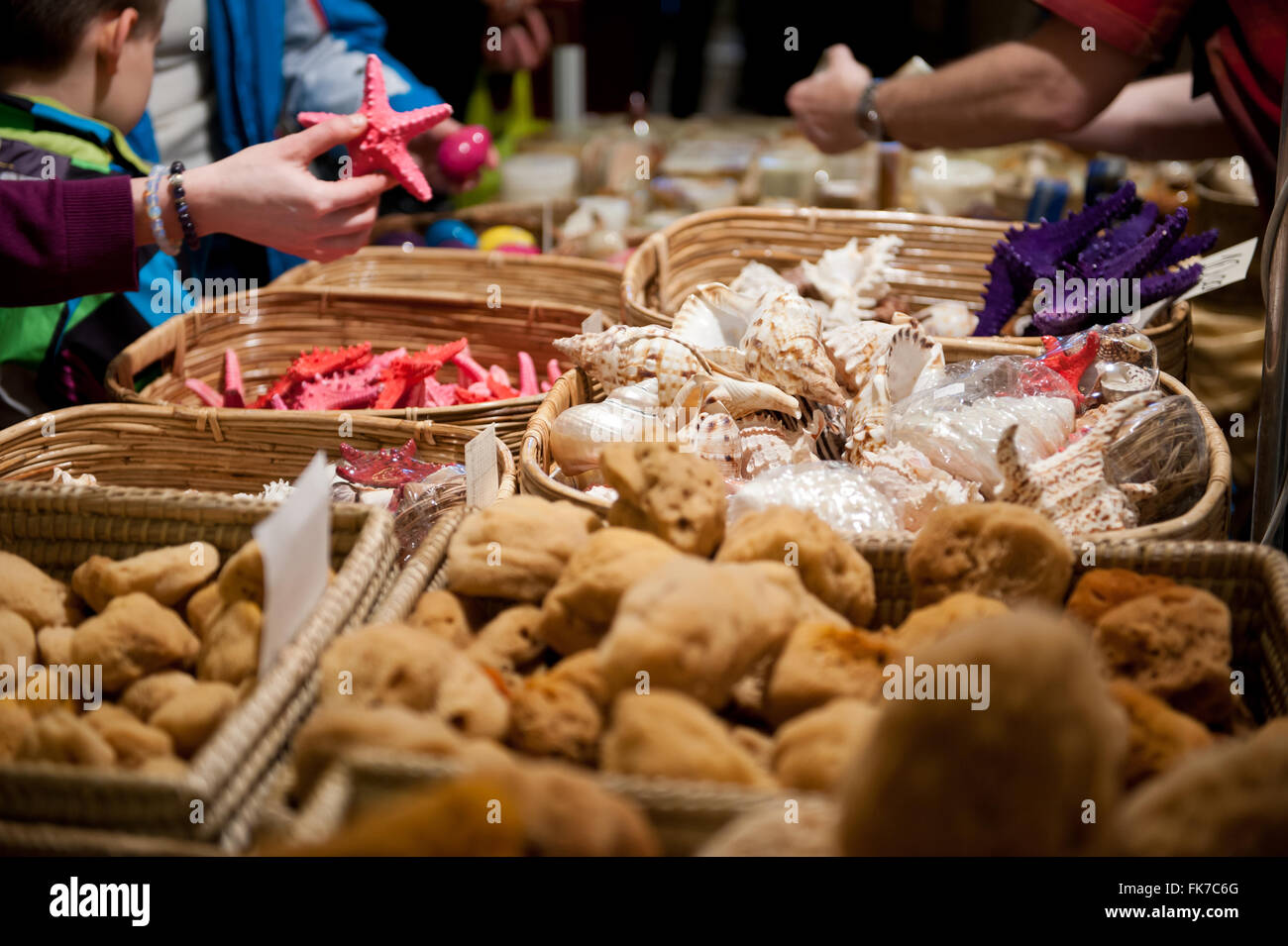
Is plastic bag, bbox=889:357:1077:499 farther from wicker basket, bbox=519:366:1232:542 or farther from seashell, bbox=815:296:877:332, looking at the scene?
seashell, bbox=815:296:877:332

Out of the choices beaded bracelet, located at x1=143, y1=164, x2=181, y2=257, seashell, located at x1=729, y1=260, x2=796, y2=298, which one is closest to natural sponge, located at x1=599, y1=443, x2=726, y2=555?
seashell, located at x1=729, y1=260, x2=796, y2=298

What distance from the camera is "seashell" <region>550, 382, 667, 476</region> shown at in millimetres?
1370

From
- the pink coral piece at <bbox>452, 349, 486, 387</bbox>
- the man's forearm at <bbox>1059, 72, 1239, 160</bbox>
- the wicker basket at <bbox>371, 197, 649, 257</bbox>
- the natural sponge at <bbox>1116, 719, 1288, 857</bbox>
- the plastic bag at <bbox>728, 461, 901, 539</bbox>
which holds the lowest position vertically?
the natural sponge at <bbox>1116, 719, 1288, 857</bbox>

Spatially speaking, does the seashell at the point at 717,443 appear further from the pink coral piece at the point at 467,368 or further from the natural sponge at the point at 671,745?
the pink coral piece at the point at 467,368

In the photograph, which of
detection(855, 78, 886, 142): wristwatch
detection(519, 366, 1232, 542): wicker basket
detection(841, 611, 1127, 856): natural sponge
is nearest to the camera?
detection(841, 611, 1127, 856): natural sponge

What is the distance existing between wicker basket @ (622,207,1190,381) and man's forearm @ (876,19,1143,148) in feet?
0.74

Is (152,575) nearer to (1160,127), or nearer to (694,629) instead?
(694,629)

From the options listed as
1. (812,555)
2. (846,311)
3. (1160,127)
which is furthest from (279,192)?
(1160,127)

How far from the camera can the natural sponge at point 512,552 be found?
106 centimetres

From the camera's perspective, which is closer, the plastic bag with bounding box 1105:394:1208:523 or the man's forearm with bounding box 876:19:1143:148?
the plastic bag with bounding box 1105:394:1208:523

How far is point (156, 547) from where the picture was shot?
3.82 ft
